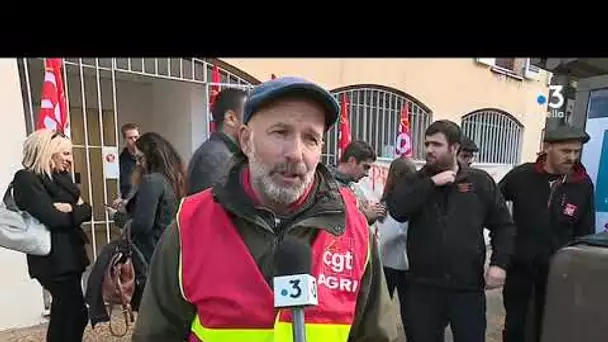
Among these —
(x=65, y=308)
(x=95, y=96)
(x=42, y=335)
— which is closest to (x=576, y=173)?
(x=65, y=308)

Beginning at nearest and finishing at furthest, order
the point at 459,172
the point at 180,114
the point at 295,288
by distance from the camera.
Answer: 1. the point at 295,288
2. the point at 459,172
3. the point at 180,114

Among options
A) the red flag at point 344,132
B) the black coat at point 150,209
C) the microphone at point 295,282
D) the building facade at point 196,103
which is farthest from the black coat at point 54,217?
the red flag at point 344,132

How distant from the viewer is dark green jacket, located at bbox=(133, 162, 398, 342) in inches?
59.8

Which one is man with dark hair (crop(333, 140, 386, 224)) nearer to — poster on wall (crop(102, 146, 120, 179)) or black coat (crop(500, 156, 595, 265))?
black coat (crop(500, 156, 595, 265))

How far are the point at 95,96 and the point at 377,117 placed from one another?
12.3ft

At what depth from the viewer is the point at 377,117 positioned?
26.0 ft

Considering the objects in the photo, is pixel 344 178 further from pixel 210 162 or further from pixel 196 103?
pixel 196 103

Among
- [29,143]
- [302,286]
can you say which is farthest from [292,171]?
[29,143]

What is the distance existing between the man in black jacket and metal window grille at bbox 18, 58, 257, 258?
3086 millimetres

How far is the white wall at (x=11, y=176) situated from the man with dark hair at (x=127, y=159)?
0.85 metres

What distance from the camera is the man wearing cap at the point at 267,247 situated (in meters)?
1.46

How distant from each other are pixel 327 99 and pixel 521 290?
2807mm

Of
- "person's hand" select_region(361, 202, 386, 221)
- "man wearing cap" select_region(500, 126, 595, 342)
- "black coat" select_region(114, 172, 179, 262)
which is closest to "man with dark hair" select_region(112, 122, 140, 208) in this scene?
"black coat" select_region(114, 172, 179, 262)
